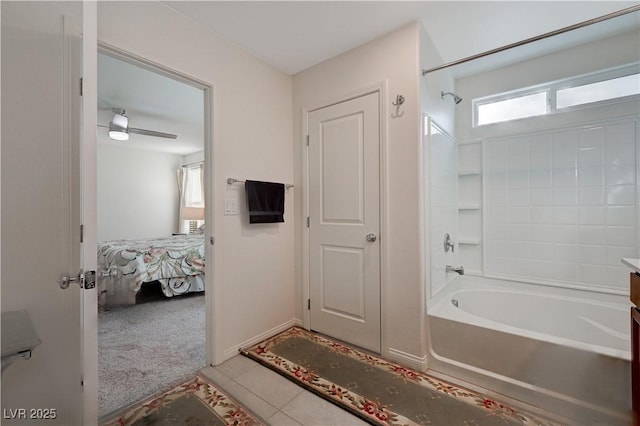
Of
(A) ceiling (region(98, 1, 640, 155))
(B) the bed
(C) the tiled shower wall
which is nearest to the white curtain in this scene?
(B) the bed

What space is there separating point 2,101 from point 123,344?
2.12 metres

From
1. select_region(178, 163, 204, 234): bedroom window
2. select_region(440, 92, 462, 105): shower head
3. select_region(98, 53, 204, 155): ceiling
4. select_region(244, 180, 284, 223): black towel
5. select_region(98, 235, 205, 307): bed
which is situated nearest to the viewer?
select_region(244, 180, 284, 223): black towel

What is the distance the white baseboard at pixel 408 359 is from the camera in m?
1.85

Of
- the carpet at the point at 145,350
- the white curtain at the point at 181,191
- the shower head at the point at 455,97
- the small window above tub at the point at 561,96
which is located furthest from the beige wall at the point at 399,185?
the white curtain at the point at 181,191

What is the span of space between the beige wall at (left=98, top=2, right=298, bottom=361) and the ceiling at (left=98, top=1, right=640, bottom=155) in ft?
0.52

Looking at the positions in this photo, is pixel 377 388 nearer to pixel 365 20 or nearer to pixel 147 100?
pixel 365 20

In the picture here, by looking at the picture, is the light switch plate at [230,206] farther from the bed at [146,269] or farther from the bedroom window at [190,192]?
the bedroom window at [190,192]

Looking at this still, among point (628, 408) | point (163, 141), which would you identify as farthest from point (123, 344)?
point (163, 141)

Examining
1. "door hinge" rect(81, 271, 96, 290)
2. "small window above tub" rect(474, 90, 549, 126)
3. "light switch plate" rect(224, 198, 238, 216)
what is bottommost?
"door hinge" rect(81, 271, 96, 290)

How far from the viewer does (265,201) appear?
2227 millimetres

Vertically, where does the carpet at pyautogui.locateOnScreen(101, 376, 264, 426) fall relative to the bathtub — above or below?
below

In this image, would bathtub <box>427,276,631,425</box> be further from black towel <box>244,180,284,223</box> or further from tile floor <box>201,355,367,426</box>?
black towel <box>244,180,284,223</box>

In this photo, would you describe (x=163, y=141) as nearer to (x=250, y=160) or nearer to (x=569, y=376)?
(x=250, y=160)

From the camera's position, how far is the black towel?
6.98 ft
